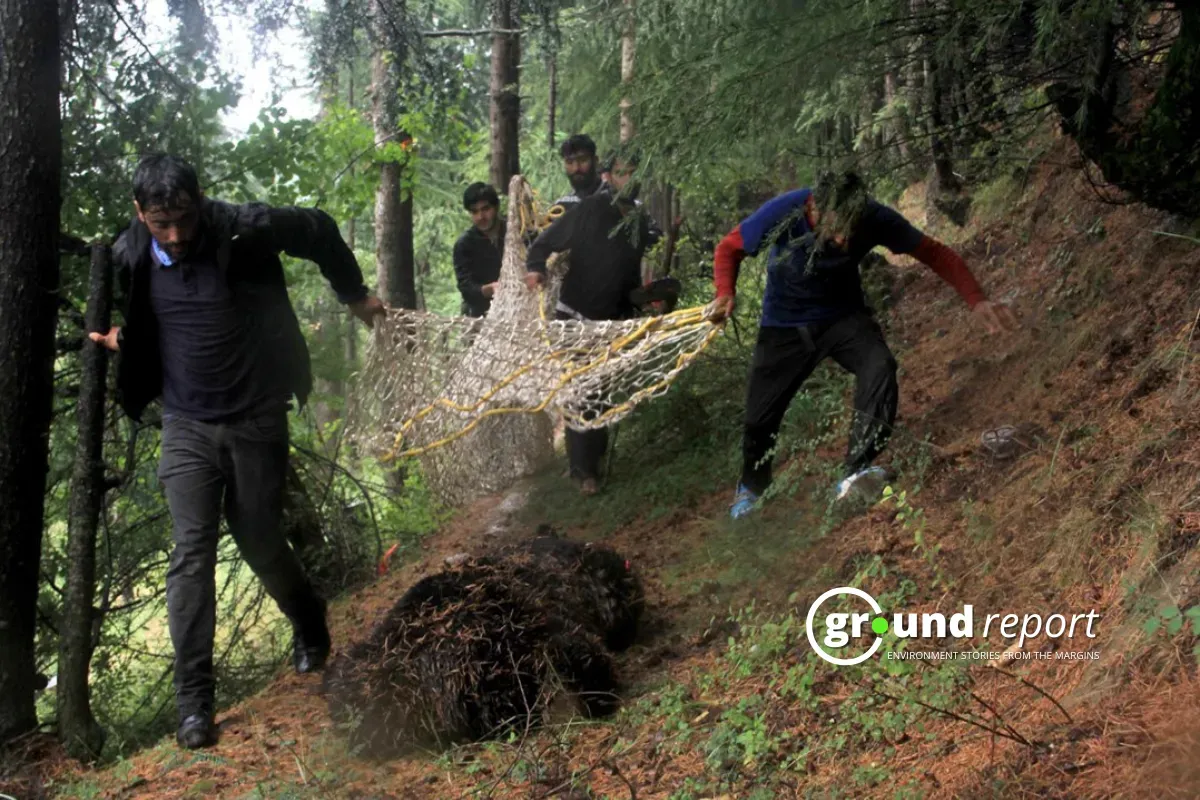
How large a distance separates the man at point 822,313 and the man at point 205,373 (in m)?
1.87

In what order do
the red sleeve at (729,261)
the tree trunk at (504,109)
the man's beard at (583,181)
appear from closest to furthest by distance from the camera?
the red sleeve at (729,261)
the man's beard at (583,181)
the tree trunk at (504,109)

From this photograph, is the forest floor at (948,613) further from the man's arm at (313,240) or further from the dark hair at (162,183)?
the dark hair at (162,183)

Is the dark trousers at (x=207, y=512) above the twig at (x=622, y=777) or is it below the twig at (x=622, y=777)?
above

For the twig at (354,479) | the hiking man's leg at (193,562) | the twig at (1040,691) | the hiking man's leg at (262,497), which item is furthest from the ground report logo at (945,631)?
the twig at (354,479)

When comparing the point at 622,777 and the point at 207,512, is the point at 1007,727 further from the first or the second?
the point at 207,512

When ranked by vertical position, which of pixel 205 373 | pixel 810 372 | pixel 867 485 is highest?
pixel 205 373

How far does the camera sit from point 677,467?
20.8 ft

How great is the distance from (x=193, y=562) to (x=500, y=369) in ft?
6.87

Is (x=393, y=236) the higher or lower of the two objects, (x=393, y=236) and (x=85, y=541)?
the higher

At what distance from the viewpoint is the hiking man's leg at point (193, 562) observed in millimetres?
3660

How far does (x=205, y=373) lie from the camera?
12.5 feet

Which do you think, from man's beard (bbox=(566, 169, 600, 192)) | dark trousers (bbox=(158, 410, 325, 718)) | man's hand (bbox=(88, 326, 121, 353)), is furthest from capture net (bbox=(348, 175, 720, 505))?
man's hand (bbox=(88, 326, 121, 353))

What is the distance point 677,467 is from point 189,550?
3262 mm

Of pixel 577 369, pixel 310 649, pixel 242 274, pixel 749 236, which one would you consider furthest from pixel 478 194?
pixel 310 649
